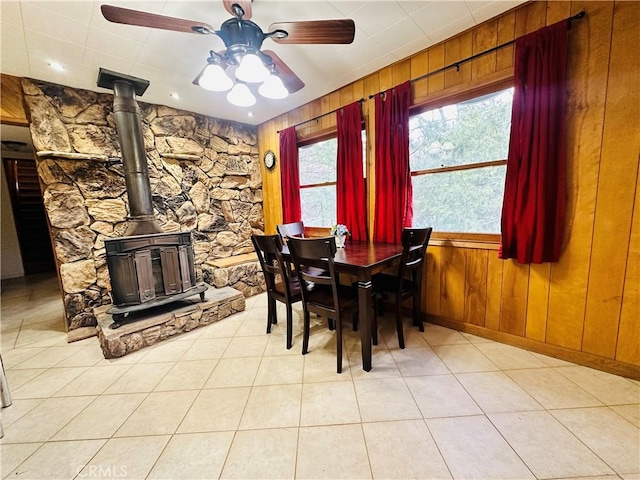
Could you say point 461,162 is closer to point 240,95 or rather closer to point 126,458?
point 240,95

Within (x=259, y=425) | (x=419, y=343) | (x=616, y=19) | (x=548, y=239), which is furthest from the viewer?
(x=419, y=343)

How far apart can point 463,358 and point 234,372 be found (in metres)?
1.68

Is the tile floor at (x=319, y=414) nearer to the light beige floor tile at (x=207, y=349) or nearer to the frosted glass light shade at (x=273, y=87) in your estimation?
the light beige floor tile at (x=207, y=349)

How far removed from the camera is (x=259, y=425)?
4.39 ft

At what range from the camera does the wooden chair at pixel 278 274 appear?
198 centimetres

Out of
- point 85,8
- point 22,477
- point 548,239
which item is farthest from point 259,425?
point 85,8

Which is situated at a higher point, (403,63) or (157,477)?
(403,63)

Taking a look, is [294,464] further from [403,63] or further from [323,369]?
[403,63]

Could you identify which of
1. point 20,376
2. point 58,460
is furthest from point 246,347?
point 20,376

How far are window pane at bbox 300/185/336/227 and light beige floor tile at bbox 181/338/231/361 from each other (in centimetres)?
184

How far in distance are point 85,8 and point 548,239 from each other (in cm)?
341

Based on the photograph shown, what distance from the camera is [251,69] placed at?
4.70 feet

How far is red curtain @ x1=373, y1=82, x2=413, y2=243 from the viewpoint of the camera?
229 centimetres

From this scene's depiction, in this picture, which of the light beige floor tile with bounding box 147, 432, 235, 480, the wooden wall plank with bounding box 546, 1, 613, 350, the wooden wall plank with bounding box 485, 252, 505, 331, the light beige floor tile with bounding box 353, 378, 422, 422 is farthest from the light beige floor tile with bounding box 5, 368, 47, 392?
the wooden wall plank with bounding box 546, 1, 613, 350
